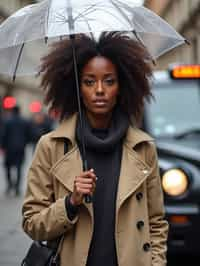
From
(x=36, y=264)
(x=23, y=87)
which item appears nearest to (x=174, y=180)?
(x=36, y=264)

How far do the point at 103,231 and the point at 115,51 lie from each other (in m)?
0.79

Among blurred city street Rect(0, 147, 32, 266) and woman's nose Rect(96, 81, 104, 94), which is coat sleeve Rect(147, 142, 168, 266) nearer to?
woman's nose Rect(96, 81, 104, 94)

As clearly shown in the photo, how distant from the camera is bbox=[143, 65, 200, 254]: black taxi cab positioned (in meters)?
5.68

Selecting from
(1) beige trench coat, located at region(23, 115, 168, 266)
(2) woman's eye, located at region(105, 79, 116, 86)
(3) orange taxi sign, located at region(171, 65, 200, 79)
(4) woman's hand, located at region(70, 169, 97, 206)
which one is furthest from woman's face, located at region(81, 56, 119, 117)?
(3) orange taxi sign, located at region(171, 65, 200, 79)

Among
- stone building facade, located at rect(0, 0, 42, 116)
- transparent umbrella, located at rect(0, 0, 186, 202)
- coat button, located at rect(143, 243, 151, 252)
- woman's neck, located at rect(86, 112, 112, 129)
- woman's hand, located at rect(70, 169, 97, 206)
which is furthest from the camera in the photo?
stone building facade, located at rect(0, 0, 42, 116)

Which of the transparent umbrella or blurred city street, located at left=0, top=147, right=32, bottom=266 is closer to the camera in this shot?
the transparent umbrella

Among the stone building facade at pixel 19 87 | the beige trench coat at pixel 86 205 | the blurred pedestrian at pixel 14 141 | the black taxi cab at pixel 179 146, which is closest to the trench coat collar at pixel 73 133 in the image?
the beige trench coat at pixel 86 205

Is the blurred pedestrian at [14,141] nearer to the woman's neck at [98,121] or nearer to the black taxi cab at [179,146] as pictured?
the black taxi cab at [179,146]

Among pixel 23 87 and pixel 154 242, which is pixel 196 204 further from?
pixel 23 87

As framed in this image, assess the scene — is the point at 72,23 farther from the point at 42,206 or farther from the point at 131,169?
the point at 42,206

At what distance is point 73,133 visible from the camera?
2.96 metres

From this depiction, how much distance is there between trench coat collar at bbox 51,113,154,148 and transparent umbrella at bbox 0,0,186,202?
11 centimetres

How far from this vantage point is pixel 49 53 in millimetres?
3205

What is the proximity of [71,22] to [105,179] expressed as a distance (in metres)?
0.77
